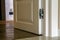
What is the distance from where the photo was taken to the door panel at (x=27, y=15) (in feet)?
5.88

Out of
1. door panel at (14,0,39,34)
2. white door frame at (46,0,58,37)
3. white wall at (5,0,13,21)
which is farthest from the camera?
white wall at (5,0,13,21)

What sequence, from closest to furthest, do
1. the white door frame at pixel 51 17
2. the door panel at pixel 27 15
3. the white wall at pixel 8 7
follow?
1. the white door frame at pixel 51 17
2. the door panel at pixel 27 15
3. the white wall at pixel 8 7

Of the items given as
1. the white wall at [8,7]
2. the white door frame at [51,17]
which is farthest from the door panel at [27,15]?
the white wall at [8,7]

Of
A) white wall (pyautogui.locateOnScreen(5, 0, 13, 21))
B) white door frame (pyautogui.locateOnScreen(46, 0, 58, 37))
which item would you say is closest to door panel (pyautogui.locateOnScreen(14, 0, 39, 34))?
white door frame (pyautogui.locateOnScreen(46, 0, 58, 37))

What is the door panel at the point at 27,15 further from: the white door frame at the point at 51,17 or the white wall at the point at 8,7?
the white wall at the point at 8,7

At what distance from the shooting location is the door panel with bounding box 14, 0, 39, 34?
1.79 meters

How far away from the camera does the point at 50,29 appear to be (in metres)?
1.64

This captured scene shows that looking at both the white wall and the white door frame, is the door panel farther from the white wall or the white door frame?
the white wall

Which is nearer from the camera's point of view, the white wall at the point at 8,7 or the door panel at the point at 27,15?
the door panel at the point at 27,15

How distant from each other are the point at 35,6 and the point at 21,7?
0.45 metres

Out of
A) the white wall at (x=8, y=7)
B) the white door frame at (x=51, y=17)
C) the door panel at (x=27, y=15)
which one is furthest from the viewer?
the white wall at (x=8, y=7)

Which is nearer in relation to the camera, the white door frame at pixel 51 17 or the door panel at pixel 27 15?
the white door frame at pixel 51 17

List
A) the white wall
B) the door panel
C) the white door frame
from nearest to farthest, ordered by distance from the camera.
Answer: the white door frame → the door panel → the white wall

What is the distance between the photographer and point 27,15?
2014 millimetres
